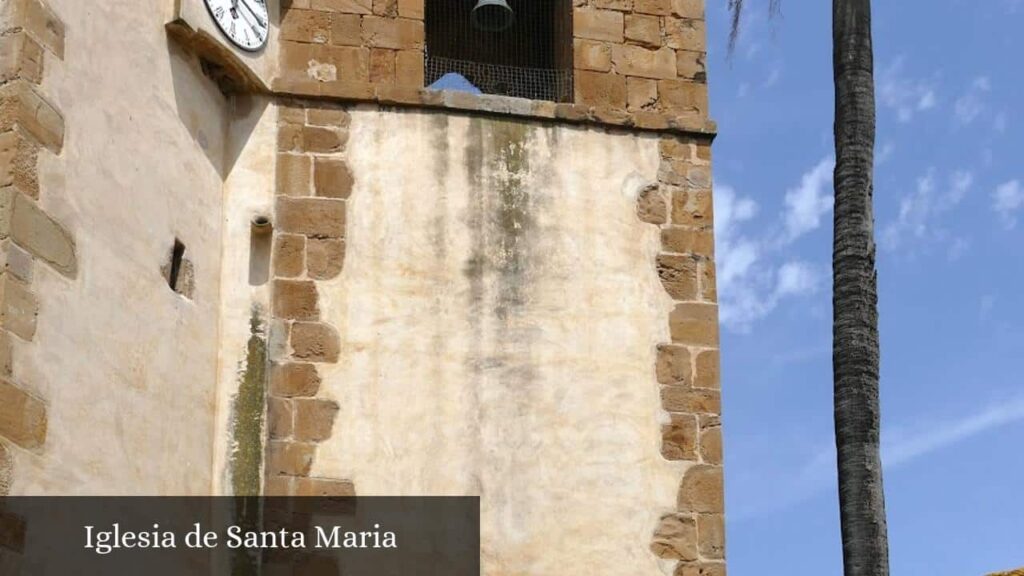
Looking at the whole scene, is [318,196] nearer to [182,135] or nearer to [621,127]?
[182,135]

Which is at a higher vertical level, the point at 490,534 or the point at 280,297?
the point at 280,297

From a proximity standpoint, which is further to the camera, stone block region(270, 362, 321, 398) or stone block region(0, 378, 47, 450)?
stone block region(270, 362, 321, 398)

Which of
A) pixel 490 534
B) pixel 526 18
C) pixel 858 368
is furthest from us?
pixel 526 18

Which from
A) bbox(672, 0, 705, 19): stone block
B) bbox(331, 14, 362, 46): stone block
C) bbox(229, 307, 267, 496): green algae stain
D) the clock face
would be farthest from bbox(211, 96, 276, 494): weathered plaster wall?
bbox(672, 0, 705, 19): stone block

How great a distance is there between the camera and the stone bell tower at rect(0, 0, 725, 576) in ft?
35.9

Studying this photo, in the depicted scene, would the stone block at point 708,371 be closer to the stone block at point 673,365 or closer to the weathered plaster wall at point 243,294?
the stone block at point 673,365

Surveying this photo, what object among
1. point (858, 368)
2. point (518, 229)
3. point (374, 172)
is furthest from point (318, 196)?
point (858, 368)

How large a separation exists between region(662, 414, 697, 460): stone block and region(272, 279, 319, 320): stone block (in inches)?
79.5

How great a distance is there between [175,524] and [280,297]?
1.51 m

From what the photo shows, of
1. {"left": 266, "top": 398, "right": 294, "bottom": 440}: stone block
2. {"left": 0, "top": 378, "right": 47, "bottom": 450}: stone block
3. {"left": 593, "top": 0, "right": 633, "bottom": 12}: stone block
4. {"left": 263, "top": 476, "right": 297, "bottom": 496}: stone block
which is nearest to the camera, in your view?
{"left": 0, "top": 378, "right": 47, "bottom": 450}: stone block

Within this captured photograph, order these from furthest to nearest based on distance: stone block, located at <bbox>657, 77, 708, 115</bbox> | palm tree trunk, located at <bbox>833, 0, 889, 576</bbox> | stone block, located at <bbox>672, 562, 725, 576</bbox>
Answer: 1. stone block, located at <bbox>657, 77, 708, 115</bbox>
2. stone block, located at <bbox>672, 562, 725, 576</bbox>
3. palm tree trunk, located at <bbox>833, 0, 889, 576</bbox>

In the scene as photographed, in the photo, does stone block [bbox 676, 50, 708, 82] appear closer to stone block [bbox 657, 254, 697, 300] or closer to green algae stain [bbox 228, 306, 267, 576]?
stone block [bbox 657, 254, 697, 300]

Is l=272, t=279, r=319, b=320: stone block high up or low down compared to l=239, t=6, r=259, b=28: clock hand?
down

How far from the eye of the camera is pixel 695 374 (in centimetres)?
1206
